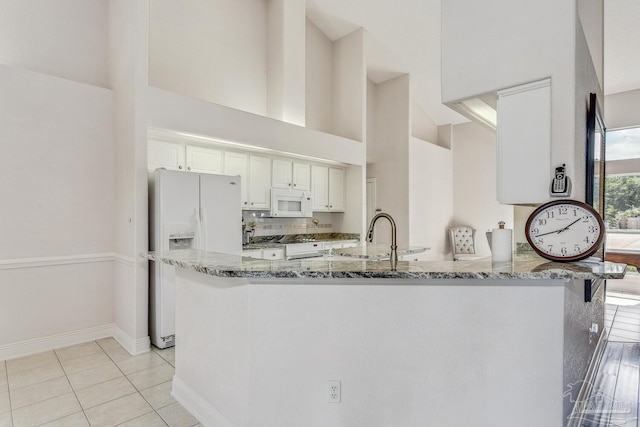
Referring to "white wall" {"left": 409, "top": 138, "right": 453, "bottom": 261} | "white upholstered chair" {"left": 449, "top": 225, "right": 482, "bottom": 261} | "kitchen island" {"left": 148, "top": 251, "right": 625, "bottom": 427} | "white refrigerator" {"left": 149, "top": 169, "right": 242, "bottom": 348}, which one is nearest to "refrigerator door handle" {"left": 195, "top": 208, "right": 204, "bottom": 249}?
"white refrigerator" {"left": 149, "top": 169, "right": 242, "bottom": 348}

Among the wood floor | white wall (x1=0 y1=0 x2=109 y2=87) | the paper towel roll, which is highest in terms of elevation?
white wall (x1=0 y1=0 x2=109 y2=87)

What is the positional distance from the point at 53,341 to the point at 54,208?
1293 mm

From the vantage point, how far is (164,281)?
323 cm

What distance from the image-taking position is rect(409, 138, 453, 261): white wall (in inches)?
260

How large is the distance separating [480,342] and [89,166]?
Answer: 385cm

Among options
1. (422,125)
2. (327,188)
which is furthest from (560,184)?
(422,125)

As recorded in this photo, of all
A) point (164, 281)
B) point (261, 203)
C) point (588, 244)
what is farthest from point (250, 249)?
point (588, 244)

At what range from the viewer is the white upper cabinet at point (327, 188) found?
548cm

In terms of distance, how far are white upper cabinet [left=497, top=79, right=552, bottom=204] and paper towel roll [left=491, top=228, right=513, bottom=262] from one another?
256 mm

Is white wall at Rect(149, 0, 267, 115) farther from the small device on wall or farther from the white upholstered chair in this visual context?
the white upholstered chair

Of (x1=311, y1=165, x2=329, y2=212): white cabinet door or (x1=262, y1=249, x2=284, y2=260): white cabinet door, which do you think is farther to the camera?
(x1=311, y1=165, x2=329, y2=212): white cabinet door

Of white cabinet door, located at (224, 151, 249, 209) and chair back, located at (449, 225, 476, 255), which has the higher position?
white cabinet door, located at (224, 151, 249, 209)

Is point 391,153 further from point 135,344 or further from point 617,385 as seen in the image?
point 135,344

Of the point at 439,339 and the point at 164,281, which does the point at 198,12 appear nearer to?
the point at 164,281
